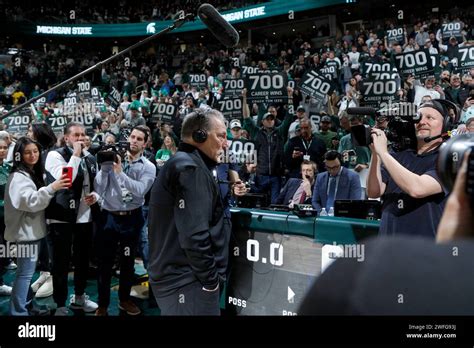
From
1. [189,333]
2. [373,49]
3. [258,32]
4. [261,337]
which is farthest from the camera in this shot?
[258,32]

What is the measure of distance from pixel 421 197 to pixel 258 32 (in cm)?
2012

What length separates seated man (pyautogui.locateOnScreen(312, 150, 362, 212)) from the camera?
4.23 m

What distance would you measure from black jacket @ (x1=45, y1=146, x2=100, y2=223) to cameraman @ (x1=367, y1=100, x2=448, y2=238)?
94.9 inches

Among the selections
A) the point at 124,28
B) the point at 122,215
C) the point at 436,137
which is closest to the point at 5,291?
the point at 122,215

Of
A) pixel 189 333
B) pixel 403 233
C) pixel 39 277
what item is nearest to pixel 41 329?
pixel 189 333

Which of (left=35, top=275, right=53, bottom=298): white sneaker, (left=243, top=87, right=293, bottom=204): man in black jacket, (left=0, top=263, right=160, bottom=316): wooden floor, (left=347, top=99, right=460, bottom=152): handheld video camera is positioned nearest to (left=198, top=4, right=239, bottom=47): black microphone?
(left=347, top=99, right=460, bottom=152): handheld video camera

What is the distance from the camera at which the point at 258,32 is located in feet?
69.7

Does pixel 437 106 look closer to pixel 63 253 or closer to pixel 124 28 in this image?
pixel 63 253

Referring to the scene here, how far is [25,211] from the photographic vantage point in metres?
3.56

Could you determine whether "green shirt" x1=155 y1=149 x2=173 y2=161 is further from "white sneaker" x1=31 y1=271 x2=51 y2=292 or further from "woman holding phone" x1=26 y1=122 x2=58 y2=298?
"white sneaker" x1=31 y1=271 x2=51 y2=292

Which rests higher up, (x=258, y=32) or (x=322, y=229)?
(x=258, y=32)

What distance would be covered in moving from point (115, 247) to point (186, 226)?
1.93 metres

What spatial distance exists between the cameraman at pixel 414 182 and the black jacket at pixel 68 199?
2410 mm

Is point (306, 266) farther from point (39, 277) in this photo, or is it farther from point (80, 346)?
point (39, 277)
